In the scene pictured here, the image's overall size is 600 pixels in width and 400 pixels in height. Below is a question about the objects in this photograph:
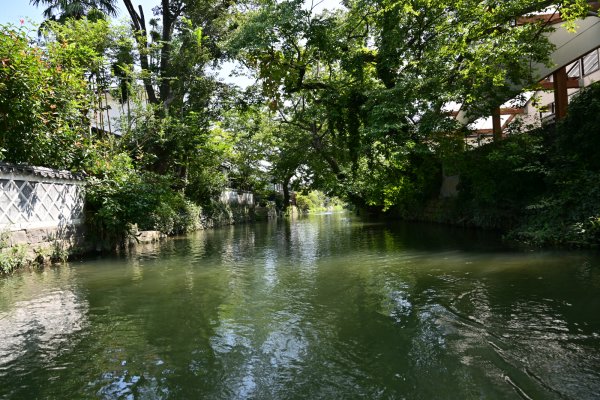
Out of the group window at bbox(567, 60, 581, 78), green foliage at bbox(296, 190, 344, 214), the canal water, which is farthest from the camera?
green foliage at bbox(296, 190, 344, 214)

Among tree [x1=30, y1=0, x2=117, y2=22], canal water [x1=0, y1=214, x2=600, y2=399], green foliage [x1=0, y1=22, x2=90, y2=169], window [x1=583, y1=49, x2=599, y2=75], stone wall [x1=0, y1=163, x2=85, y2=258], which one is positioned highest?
tree [x1=30, y1=0, x2=117, y2=22]

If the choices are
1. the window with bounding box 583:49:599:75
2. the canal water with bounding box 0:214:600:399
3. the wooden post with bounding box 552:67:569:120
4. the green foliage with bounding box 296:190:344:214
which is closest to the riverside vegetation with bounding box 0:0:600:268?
the wooden post with bounding box 552:67:569:120

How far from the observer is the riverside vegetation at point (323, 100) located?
11.3 meters

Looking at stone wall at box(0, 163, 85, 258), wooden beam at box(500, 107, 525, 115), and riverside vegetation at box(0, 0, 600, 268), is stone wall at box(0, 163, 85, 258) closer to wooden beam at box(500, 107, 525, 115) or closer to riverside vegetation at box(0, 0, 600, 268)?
riverside vegetation at box(0, 0, 600, 268)

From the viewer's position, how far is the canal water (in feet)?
11.4

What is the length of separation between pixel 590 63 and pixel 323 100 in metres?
11.3

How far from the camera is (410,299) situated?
6.18 meters

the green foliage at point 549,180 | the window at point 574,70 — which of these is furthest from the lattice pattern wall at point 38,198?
the window at point 574,70

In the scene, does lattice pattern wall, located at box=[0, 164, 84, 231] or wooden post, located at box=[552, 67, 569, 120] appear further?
wooden post, located at box=[552, 67, 569, 120]

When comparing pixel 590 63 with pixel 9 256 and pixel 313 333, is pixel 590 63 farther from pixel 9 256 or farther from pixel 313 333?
pixel 9 256

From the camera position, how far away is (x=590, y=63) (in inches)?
678

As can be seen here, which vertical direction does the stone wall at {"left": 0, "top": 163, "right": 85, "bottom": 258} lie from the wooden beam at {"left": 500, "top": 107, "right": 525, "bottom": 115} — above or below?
below

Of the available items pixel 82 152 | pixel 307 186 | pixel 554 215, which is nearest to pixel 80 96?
pixel 82 152

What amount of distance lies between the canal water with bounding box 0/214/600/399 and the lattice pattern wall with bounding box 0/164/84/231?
5.54ft
